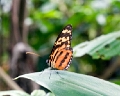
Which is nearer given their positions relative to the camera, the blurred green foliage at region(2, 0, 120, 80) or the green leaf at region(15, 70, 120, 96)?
the green leaf at region(15, 70, 120, 96)

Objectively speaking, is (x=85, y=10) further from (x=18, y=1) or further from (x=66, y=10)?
(x=18, y=1)

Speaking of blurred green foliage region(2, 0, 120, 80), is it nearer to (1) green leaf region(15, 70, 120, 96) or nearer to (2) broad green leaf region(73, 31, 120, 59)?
(2) broad green leaf region(73, 31, 120, 59)

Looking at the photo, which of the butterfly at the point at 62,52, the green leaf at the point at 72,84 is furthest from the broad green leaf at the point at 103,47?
the green leaf at the point at 72,84

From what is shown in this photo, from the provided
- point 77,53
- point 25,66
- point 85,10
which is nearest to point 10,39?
point 25,66

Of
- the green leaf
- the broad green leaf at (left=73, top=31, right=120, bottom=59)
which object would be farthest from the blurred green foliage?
the green leaf

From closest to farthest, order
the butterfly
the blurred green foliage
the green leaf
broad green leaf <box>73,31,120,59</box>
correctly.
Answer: the green leaf, the butterfly, broad green leaf <box>73,31,120,59</box>, the blurred green foliage

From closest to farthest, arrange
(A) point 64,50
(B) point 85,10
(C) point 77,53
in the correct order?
1. (A) point 64,50
2. (C) point 77,53
3. (B) point 85,10

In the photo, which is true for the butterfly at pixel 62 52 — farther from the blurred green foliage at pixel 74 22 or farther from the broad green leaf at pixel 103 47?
the blurred green foliage at pixel 74 22
